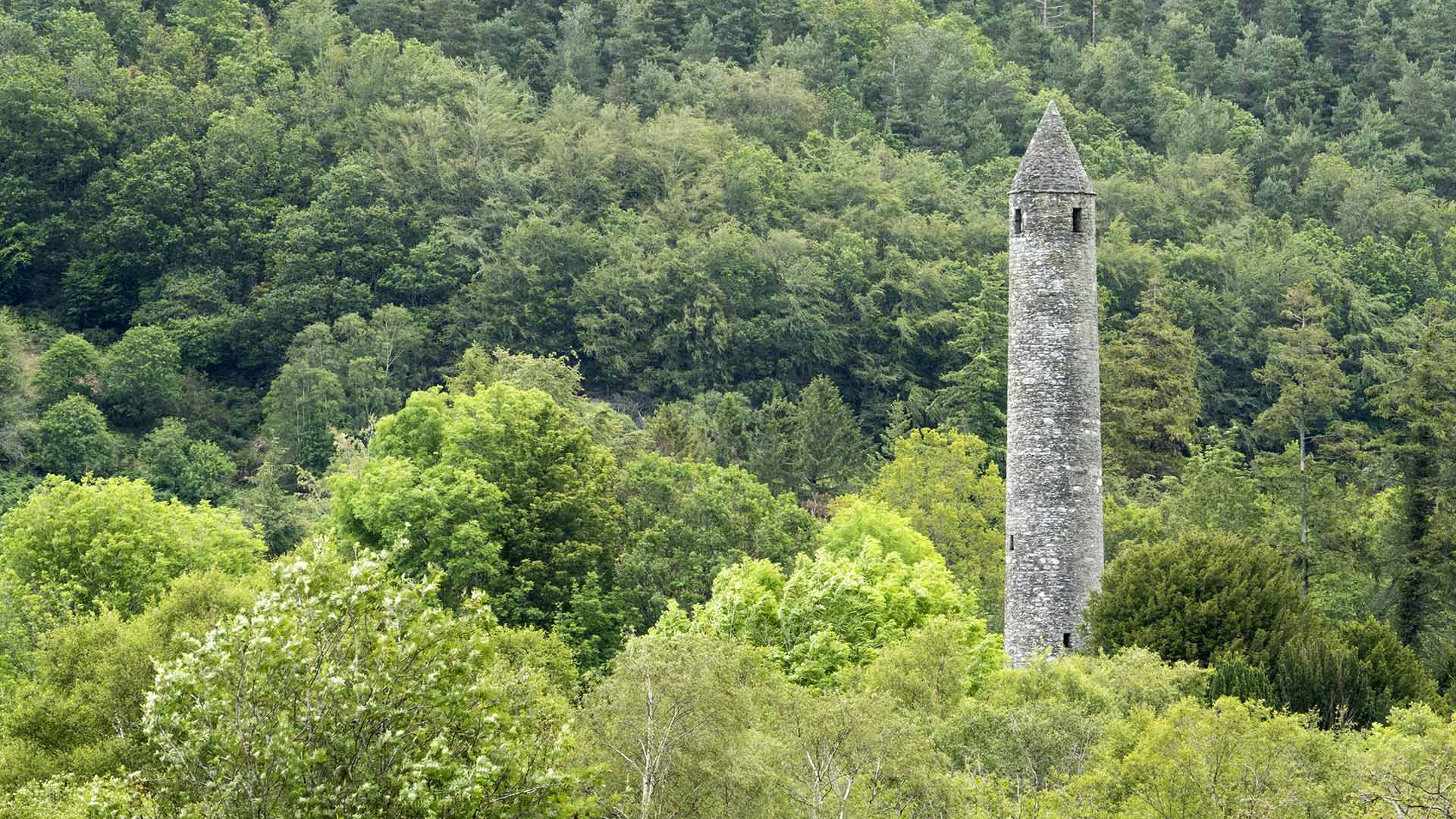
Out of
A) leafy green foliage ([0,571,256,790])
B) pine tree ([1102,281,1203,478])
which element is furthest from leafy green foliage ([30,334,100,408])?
leafy green foliage ([0,571,256,790])

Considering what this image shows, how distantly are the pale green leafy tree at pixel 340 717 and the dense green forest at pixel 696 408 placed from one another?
61mm

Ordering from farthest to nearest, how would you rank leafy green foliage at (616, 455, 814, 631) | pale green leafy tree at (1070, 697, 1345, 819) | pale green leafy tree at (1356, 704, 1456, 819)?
1. leafy green foliage at (616, 455, 814, 631)
2. pale green leafy tree at (1070, 697, 1345, 819)
3. pale green leafy tree at (1356, 704, 1456, 819)

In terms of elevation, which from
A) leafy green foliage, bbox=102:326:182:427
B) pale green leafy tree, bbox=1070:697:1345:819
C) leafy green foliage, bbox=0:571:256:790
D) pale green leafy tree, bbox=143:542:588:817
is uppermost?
pale green leafy tree, bbox=143:542:588:817

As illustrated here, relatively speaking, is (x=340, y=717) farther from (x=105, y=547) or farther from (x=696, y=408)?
(x=696, y=408)

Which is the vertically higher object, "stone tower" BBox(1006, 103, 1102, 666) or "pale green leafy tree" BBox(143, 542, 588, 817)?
"pale green leafy tree" BBox(143, 542, 588, 817)

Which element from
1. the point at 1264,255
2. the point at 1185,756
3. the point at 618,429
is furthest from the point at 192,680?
the point at 1264,255

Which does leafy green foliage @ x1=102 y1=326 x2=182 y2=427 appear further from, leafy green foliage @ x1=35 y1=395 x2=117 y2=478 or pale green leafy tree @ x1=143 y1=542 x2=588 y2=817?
pale green leafy tree @ x1=143 y1=542 x2=588 y2=817

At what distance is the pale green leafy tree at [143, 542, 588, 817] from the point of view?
20234mm

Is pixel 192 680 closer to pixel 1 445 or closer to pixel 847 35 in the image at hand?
pixel 1 445

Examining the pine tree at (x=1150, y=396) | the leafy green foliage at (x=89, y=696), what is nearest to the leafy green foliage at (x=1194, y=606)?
the leafy green foliage at (x=89, y=696)

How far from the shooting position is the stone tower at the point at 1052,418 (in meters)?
44.2

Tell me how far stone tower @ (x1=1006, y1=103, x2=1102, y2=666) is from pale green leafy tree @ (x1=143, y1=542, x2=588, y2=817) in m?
23.8

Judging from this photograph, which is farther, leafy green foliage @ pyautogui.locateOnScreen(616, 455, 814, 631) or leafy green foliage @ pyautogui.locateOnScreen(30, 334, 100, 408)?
leafy green foliage @ pyautogui.locateOnScreen(30, 334, 100, 408)

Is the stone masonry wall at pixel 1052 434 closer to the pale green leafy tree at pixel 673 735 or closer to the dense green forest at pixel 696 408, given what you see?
the dense green forest at pixel 696 408
